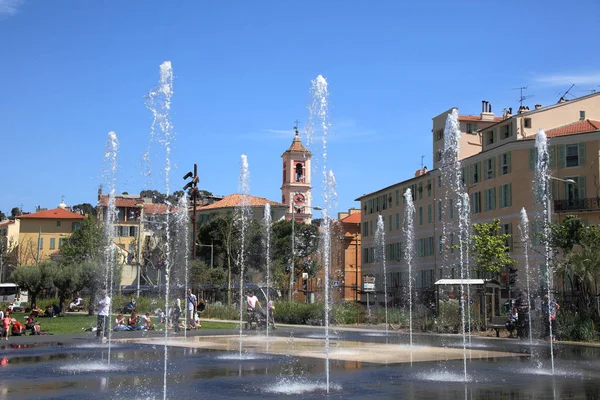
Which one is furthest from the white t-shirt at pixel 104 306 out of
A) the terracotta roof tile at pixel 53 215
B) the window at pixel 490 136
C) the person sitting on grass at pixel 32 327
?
the terracotta roof tile at pixel 53 215

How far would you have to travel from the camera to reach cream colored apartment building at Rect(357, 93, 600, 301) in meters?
50.8

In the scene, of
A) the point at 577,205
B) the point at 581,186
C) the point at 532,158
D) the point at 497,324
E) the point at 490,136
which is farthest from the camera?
the point at 490,136

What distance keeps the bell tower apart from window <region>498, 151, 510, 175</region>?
5048 centimetres

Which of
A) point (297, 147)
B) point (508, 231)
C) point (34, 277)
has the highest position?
point (297, 147)

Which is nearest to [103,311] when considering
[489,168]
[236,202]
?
[489,168]

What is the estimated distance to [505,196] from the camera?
55.1 m

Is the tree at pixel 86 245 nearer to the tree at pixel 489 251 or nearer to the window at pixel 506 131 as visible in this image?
the window at pixel 506 131

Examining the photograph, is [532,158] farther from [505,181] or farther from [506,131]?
[506,131]

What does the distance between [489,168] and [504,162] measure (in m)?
2.69

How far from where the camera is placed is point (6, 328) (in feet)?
88.7

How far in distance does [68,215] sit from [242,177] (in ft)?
278

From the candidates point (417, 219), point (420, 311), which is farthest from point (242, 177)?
point (417, 219)

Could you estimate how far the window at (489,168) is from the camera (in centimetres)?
5725

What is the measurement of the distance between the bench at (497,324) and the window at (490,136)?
3092 centimetres
